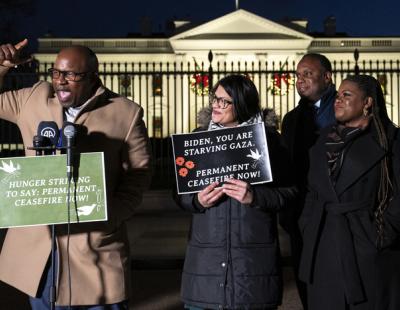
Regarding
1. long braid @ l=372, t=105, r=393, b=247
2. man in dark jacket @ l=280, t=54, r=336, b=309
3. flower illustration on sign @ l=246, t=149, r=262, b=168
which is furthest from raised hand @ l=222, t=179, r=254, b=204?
man in dark jacket @ l=280, t=54, r=336, b=309

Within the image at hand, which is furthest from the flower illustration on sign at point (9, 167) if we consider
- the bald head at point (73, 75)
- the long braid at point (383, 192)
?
the long braid at point (383, 192)

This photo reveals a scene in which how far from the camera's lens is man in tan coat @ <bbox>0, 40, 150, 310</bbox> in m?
2.69

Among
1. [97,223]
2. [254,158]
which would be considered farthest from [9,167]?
[254,158]

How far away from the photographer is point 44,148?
2.52m

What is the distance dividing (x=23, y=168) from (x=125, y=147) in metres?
0.50

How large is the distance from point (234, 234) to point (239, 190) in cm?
24

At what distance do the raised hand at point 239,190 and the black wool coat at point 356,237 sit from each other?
582 mm

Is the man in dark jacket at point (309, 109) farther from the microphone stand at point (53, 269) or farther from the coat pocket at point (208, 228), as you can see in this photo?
the microphone stand at point (53, 269)

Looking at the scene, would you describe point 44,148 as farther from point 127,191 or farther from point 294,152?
point 294,152

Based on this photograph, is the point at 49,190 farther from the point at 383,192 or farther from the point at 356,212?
the point at 383,192

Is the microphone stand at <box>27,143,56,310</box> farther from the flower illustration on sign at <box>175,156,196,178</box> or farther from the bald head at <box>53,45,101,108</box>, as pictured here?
the flower illustration on sign at <box>175,156,196,178</box>

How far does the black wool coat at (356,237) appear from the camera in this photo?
3.20 m

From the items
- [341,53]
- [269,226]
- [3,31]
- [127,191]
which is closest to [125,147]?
[127,191]

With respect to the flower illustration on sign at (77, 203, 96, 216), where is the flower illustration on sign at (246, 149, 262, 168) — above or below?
above
